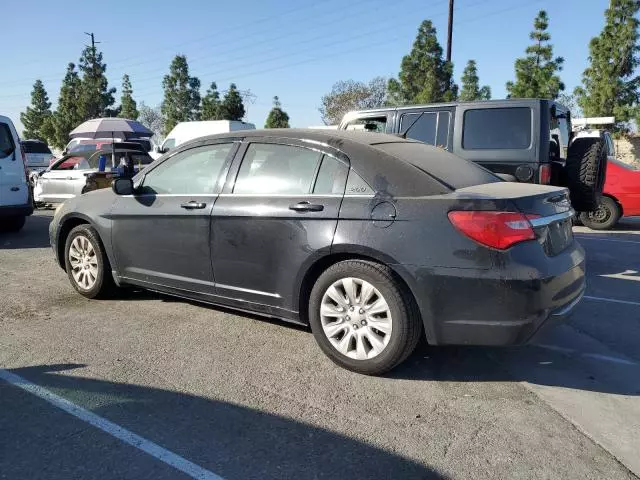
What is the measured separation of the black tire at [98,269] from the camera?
→ 5.27 metres

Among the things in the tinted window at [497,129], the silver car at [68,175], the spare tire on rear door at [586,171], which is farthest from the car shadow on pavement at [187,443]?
the silver car at [68,175]

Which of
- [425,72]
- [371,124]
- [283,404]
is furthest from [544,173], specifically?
[425,72]

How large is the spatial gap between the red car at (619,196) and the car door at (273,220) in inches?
340

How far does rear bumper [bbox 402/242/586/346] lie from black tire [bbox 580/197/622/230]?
8426 mm

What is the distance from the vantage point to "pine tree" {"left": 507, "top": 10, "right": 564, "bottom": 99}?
25.6 metres

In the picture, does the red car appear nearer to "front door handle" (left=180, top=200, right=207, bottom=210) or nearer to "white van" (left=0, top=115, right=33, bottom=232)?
"front door handle" (left=180, top=200, right=207, bottom=210)

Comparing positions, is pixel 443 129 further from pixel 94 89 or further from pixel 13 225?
A: pixel 94 89

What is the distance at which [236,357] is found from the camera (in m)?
4.02

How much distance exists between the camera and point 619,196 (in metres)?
10.8

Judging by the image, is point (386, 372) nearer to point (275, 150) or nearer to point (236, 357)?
point (236, 357)

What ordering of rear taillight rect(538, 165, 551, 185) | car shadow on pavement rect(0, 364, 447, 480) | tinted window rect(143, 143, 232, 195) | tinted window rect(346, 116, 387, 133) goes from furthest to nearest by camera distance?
tinted window rect(346, 116, 387, 133)
rear taillight rect(538, 165, 551, 185)
tinted window rect(143, 143, 232, 195)
car shadow on pavement rect(0, 364, 447, 480)

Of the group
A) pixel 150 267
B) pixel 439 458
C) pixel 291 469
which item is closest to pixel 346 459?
pixel 291 469

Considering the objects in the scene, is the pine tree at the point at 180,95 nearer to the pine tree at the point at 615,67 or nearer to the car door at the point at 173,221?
the pine tree at the point at 615,67

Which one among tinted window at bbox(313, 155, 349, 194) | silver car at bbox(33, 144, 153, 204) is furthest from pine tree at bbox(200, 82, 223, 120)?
tinted window at bbox(313, 155, 349, 194)
